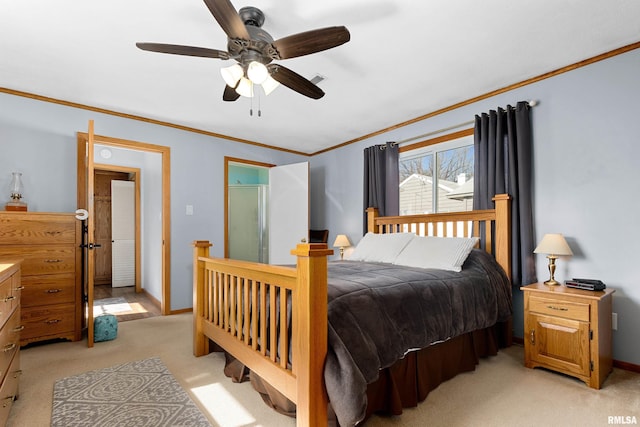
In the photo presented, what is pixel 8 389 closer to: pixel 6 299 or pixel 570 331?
pixel 6 299

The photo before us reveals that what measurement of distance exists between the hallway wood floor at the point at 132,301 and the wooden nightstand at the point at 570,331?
12.7 feet

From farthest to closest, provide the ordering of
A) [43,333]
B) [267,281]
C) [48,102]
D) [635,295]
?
[48,102] → [43,333] → [635,295] → [267,281]

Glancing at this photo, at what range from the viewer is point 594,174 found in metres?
2.46

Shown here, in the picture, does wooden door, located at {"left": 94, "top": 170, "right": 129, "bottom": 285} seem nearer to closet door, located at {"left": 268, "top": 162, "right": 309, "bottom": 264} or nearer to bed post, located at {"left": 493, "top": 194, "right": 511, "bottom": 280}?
closet door, located at {"left": 268, "top": 162, "right": 309, "bottom": 264}

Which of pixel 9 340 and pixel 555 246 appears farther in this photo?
pixel 555 246

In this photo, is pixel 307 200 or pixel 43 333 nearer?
pixel 43 333

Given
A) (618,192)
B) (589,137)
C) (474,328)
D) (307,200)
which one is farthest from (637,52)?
(307,200)

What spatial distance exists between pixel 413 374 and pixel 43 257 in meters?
3.13

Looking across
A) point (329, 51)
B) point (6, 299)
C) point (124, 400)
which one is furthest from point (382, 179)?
point (6, 299)

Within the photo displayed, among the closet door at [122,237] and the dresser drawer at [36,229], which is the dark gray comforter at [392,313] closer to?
the dresser drawer at [36,229]

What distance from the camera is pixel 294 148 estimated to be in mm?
5082

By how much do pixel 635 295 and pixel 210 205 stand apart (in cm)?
422

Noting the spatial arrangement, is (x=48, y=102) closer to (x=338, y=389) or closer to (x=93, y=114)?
(x=93, y=114)

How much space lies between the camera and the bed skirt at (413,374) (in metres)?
1.73
